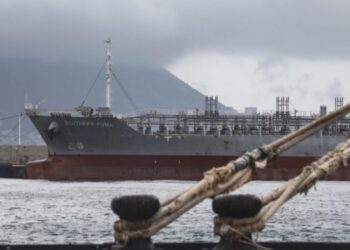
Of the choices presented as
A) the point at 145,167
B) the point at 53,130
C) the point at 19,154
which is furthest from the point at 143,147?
the point at 19,154

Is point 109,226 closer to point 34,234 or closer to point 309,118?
point 34,234

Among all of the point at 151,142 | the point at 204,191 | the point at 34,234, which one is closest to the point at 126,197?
the point at 204,191

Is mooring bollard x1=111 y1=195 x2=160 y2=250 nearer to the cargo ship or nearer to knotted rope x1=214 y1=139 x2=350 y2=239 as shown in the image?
knotted rope x1=214 y1=139 x2=350 y2=239

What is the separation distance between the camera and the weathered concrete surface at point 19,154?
127 metres

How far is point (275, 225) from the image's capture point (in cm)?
3894

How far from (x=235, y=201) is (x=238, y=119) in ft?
297

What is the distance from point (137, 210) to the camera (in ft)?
33.0

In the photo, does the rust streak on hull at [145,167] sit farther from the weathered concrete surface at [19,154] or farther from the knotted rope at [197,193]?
the knotted rope at [197,193]

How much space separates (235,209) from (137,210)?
1.25 m

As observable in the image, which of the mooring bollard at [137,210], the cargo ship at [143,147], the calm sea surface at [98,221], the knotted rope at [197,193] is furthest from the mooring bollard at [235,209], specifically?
the cargo ship at [143,147]

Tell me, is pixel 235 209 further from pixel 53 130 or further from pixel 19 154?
pixel 19 154

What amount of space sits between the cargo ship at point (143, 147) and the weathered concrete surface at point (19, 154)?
3263cm

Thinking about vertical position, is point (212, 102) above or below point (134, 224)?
above

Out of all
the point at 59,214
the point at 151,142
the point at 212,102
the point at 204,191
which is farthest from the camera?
the point at 212,102
